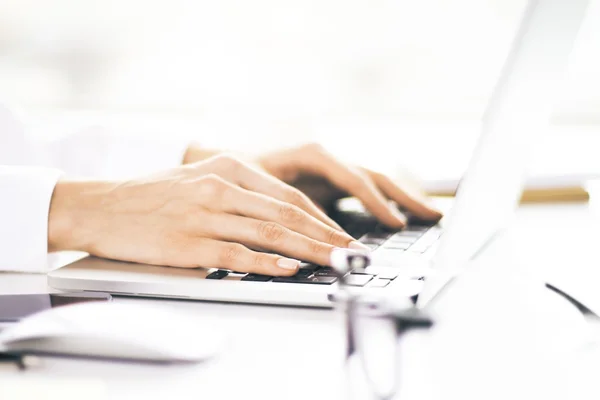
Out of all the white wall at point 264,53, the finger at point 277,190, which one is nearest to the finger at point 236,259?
the finger at point 277,190

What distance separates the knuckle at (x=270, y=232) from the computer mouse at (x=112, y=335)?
21 cm

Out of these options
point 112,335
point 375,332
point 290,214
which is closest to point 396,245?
point 290,214

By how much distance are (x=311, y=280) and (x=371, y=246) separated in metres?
0.17

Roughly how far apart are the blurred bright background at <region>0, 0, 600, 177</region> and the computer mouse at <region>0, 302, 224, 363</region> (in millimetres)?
1201

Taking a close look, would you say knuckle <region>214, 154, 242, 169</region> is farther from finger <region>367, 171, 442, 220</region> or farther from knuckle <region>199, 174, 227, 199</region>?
finger <region>367, 171, 442, 220</region>

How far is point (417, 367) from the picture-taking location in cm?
43

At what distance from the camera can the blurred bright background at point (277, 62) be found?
175cm

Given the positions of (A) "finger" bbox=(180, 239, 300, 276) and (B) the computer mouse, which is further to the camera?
(A) "finger" bbox=(180, 239, 300, 276)

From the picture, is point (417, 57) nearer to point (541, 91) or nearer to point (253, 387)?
point (541, 91)

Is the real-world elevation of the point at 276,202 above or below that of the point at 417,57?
below

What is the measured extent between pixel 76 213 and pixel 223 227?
0.56ft

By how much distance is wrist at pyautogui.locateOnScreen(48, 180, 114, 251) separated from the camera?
0.70 m

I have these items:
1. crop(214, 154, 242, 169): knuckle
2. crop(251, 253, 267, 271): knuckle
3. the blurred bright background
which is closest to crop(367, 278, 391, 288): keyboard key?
crop(251, 253, 267, 271): knuckle

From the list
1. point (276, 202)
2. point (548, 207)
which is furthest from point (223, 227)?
point (548, 207)
